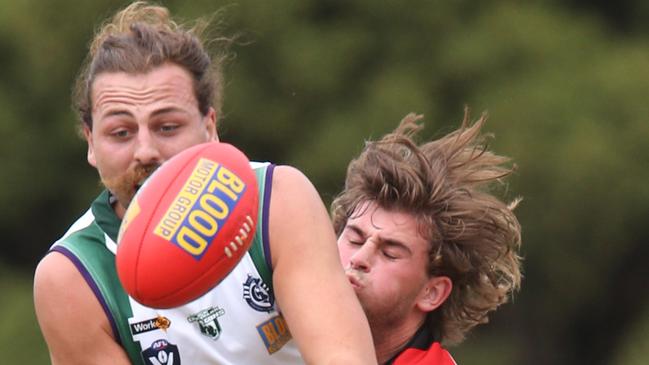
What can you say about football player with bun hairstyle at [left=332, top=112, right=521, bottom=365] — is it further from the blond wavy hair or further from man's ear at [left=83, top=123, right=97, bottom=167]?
man's ear at [left=83, top=123, right=97, bottom=167]

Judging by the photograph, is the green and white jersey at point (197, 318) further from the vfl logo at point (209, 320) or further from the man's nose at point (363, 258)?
the man's nose at point (363, 258)

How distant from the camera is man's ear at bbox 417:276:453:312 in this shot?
4855 millimetres

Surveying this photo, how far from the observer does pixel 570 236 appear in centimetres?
968

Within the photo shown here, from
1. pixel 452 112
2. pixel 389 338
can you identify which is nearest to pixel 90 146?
pixel 389 338

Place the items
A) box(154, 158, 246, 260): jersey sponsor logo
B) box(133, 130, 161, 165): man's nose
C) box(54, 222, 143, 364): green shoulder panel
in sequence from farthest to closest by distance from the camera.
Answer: box(54, 222, 143, 364): green shoulder panel, box(133, 130, 161, 165): man's nose, box(154, 158, 246, 260): jersey sponsor logo

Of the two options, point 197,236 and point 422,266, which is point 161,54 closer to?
point 197,236

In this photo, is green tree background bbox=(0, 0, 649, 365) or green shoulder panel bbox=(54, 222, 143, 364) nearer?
green shoulder panel bbox=(54, 222, 143, 364)

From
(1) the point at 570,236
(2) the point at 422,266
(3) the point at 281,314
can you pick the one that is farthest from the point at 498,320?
(3) the point at 281,314

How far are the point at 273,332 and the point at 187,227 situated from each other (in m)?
0.66

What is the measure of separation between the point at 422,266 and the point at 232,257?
153 cm

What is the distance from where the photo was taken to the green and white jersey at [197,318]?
3.82m

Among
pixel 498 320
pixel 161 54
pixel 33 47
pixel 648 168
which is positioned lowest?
pixel 498 320

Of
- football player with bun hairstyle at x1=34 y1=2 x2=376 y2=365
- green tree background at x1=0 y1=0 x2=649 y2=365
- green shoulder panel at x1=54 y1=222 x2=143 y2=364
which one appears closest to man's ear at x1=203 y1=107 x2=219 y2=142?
football player with bun hairstyle at x1=34 y1=2 x2=376 y2=365

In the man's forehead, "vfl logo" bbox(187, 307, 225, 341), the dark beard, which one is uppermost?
the man's forehead
